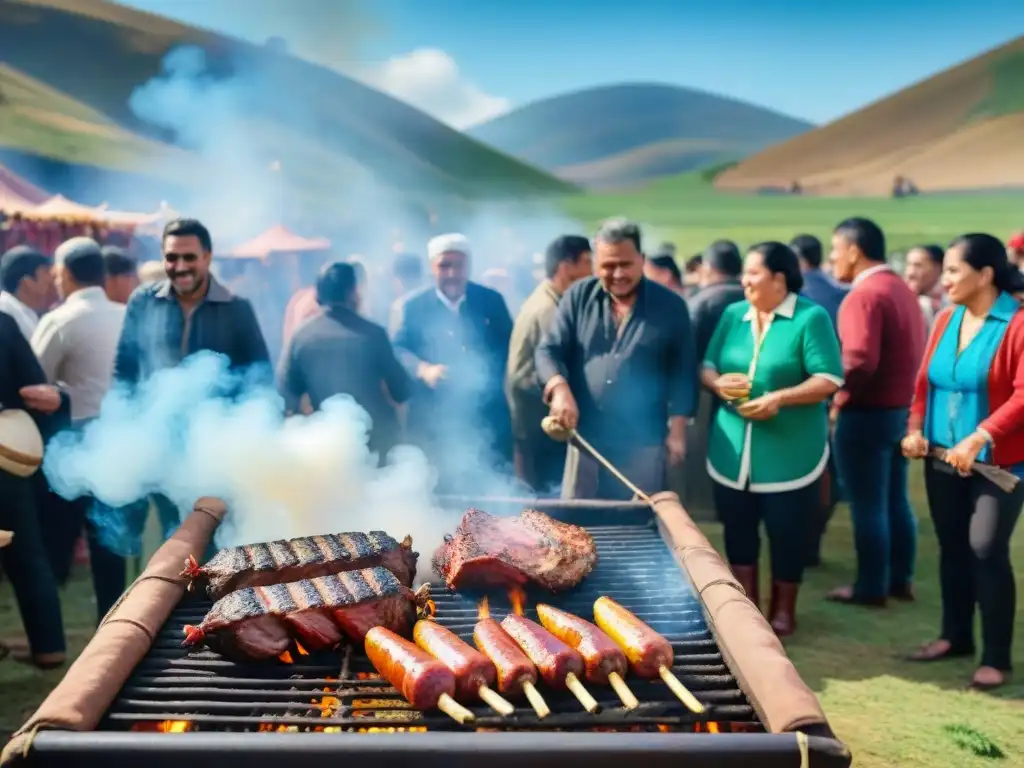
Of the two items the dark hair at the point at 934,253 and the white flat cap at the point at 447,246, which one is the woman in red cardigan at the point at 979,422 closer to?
the dark hair at the point at 934,253

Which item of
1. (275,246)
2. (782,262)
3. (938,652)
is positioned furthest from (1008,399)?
(275,246)

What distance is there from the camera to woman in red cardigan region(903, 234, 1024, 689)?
4.34 meters

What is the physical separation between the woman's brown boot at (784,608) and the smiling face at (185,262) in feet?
12.9

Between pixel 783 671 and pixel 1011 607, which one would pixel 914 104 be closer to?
pixel 1011 607

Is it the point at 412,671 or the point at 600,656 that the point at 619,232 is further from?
the point at 412,671

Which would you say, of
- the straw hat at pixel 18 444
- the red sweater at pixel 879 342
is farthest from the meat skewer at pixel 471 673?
the red sweater at pixel 879 342

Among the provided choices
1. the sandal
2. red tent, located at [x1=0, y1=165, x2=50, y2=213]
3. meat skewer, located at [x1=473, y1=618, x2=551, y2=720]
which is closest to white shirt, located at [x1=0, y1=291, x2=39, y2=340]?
meat skewer, located at [x1=473, y1=618, x2=551, y2=720]

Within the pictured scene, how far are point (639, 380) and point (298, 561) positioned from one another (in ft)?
7.68

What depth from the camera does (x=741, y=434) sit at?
500 cm

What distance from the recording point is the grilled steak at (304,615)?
266 cm

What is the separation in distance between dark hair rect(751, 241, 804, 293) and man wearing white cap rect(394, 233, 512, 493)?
209 centimetres

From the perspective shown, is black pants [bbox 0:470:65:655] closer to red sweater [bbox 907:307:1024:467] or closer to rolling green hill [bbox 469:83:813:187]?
red sweater [bbox 907:307:1024:467]

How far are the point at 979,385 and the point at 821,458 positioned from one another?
3.06ft

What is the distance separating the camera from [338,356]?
544 cm
